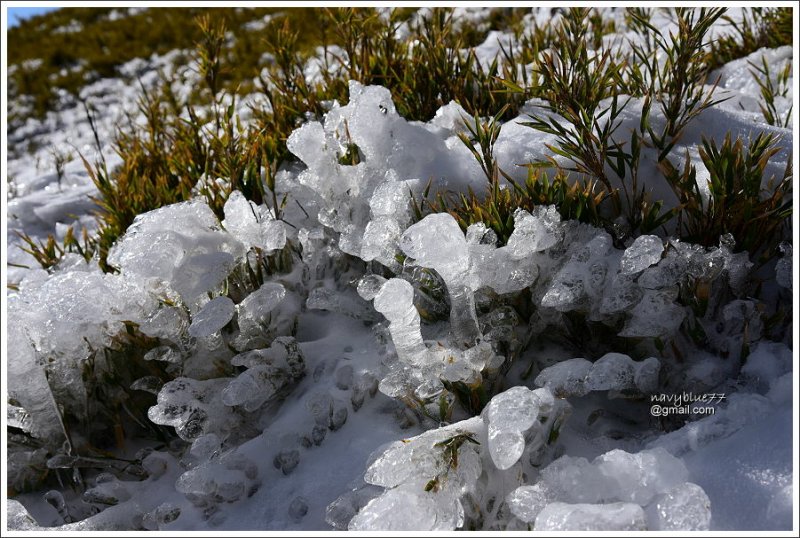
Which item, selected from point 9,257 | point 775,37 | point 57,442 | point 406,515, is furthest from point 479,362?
point 9,257

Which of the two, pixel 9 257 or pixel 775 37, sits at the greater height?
pixel 775 37

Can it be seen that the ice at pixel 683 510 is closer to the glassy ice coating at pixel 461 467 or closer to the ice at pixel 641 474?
the ice at pixel 641 474

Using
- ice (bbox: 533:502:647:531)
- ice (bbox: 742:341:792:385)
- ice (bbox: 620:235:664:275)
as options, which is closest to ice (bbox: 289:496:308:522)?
ice (bbox: 533:502:647:531)

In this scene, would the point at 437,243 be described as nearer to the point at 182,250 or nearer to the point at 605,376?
the point at 605,376

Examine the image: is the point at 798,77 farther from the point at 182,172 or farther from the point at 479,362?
the point at 182,172

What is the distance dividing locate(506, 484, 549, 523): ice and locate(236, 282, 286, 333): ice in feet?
3.58

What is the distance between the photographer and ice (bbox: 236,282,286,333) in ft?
7.11

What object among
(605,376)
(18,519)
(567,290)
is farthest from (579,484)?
(18,519)

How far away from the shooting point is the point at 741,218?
74.3 inches

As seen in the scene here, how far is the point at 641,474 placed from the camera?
1.48 meters

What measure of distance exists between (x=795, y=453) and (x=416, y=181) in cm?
152

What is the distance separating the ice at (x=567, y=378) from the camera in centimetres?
175

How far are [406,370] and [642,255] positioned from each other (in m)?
0.79

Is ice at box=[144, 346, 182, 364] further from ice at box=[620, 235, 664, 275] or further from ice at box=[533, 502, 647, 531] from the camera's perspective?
ice at box=[620, 235, 664, 275]
